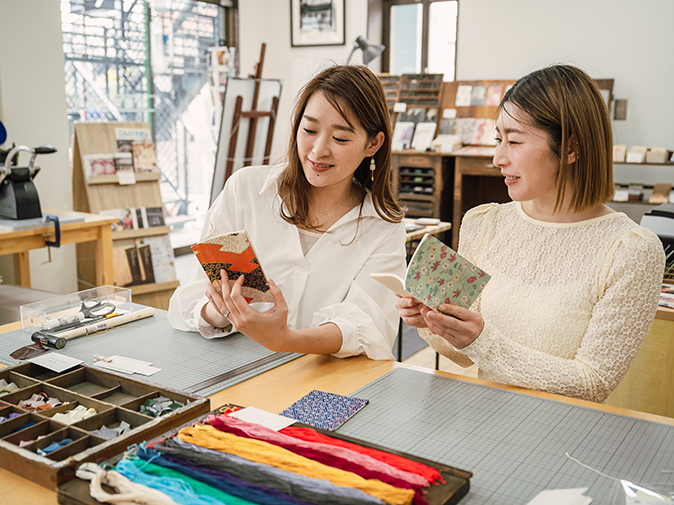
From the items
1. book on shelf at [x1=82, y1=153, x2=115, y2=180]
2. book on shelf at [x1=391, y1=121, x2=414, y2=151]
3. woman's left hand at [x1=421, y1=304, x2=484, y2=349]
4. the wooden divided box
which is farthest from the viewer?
book on shelf at [x1=391, y1=121, x2=414, y2=151]

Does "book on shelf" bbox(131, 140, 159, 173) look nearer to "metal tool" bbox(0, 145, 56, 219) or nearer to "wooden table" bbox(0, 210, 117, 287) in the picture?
"wooden table" bbox(0, 210, 117, 287)

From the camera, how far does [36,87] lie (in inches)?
151

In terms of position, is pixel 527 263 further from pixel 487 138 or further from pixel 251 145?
pixel 487 138

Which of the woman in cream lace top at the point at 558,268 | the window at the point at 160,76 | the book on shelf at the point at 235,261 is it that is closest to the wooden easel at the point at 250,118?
the window at the point at 160,76

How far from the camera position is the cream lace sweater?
4.28 ft

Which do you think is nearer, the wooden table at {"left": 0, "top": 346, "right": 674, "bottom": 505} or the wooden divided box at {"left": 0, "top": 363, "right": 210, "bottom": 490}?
the wooden divided box at {"left": 0, "top": 363, "right": 210, "bottom": 490}

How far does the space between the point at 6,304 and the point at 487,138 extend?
3928 mm

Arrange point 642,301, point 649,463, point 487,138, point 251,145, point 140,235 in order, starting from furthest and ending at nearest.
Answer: point 487,138, point 251,145, point 140,235, point 642,301, point 649,463

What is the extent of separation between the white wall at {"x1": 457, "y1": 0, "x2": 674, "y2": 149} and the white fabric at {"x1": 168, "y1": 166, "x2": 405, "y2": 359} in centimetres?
342

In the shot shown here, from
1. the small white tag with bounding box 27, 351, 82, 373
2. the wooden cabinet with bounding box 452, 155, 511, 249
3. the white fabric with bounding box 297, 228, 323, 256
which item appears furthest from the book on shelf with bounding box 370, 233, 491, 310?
the wooden cabinet with bounding box 452, 155, 511, 249

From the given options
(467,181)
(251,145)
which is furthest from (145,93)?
Answer: (467,181)

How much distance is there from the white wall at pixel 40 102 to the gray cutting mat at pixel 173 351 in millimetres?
2546

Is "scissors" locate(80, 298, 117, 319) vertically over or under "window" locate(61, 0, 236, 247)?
under

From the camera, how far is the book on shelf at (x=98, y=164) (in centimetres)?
385
